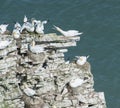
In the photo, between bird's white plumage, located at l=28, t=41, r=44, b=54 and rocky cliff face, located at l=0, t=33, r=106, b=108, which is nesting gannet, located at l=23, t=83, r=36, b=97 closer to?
rocky cliff face, located at l=0, t=33, r=106, b=108

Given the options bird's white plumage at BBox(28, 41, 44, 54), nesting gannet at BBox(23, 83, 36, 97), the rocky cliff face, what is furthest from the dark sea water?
bird's white plumage at BBox(28, 41, 44, 54)

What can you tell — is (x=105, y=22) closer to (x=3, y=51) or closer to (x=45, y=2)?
(x=45, y=2)

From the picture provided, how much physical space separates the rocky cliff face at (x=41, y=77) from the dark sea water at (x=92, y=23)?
1543 cm

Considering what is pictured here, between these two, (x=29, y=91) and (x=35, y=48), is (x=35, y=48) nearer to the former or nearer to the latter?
(x=35, y=48)

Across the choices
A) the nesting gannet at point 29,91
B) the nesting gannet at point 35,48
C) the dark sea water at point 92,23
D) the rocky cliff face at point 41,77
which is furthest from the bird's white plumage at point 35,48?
the dark sea water at point 92,23

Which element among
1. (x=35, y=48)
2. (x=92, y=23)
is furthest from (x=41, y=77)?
(x=92, y=23)

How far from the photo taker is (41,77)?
42344 mm

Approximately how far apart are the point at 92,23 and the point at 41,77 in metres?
25.2

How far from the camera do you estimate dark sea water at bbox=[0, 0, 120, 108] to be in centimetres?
6050

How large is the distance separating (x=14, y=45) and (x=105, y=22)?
86.5 ft

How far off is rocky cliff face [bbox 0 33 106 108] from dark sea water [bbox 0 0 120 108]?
15.4 m

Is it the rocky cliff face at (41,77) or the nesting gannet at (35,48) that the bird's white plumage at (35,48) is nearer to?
the nesting gannet at (35,48)

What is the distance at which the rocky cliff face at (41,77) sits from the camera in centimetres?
4188

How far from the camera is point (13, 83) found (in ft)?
139
